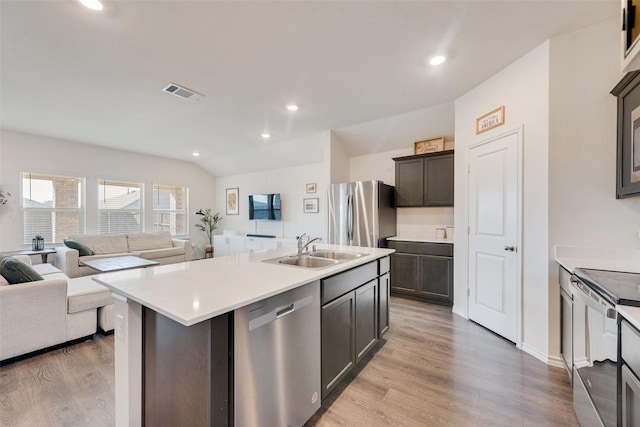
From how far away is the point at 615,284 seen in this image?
130cm

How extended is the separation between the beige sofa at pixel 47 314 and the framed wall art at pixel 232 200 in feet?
15.3

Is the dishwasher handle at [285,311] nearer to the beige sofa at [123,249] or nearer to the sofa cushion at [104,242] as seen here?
the beige sofa at [123,249]

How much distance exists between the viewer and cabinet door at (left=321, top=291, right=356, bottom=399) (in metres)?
1.65

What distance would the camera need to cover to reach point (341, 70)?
8.36 feet

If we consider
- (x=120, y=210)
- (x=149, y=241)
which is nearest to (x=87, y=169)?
(x=120, y=210)

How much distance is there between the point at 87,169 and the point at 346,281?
6.22m

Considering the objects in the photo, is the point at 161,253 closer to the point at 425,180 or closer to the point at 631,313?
the point at 425,180

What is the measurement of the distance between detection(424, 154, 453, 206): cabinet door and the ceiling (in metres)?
0.64

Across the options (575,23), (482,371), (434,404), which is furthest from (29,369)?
(575,23)

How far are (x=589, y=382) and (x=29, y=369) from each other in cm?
392

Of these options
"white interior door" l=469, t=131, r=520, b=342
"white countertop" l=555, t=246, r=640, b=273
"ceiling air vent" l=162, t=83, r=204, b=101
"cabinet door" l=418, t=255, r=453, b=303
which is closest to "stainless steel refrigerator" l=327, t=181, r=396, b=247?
"cabinet door" l=418, t=255, r=453, b=303

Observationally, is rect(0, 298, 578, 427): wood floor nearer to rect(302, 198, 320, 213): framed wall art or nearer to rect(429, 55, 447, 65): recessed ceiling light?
rect(429, 55, 447, 65): recessed ceiling light

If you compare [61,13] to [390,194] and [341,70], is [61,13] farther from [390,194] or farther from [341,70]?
[390,194]

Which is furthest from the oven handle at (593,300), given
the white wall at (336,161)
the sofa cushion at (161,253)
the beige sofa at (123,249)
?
the sofa cushion at (161,253)
